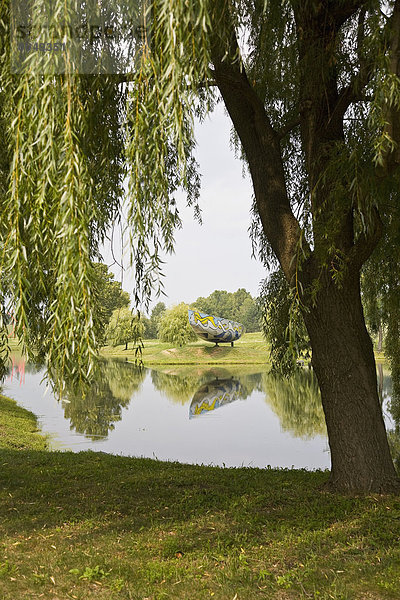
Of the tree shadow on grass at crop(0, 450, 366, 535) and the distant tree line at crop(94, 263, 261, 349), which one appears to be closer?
the tree shadow on grass at crop(0, 450, 366, 535)

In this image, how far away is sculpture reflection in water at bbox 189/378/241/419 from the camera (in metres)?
17.7

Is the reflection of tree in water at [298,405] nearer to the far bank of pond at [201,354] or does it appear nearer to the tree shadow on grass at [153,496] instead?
the tree shadow on grass at [153,496]

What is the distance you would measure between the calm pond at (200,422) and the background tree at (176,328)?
792 inches

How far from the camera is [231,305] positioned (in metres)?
82.0

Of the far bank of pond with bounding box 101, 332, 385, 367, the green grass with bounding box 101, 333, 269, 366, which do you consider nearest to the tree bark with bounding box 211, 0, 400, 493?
the far bank of pond with bounding box 101, 332, 385, 367

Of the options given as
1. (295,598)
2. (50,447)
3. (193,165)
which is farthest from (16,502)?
(50,447)

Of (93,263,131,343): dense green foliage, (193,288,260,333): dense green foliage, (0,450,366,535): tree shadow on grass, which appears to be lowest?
(0,450,366,535): tree shadow on grass

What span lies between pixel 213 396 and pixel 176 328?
81.4ft

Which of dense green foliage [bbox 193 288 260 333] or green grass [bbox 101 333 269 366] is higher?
dense green foliage [bbox 193 288 260 333]

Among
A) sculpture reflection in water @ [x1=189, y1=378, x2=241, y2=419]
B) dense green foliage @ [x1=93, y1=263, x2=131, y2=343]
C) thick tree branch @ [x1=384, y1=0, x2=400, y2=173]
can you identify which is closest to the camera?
dense green foliage @ [x1=93, y1=263, x2=131, y2=343]

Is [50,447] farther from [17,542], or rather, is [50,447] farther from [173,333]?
[173,333]

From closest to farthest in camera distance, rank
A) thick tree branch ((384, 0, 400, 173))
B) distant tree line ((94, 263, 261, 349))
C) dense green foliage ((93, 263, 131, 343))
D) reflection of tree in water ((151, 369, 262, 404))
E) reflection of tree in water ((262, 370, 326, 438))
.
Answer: dense green foliage ((93, 263, 131, 343))
thick tree branch ((384, 0, 400, 173))
reflection of tree in water ((262, 370, 326, 438))
distant tree line ((94, 263, 261, 349))
reflection of tree in water ((151, 369, 262, 404))

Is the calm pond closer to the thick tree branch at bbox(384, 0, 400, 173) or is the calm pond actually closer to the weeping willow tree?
the weeping willow tree

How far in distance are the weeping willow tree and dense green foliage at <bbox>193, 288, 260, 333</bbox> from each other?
69.3 meters
